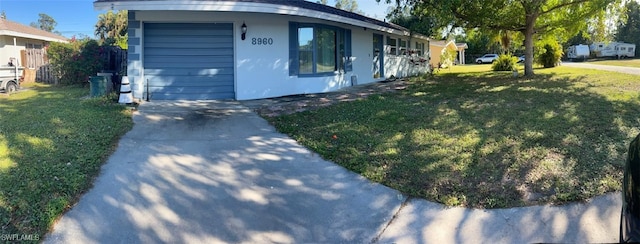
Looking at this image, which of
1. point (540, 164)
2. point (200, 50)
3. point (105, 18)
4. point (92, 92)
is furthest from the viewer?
point (105, 18)

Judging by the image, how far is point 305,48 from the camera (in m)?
11.8

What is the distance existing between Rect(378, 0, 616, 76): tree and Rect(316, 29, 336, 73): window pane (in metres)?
3.60

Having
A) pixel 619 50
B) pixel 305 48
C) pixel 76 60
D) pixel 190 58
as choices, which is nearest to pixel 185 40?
pixel 190 58

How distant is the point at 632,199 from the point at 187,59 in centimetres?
1024

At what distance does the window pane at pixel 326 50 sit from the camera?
40.3ft

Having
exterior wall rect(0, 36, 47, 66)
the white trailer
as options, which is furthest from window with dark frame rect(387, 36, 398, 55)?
the white trailer

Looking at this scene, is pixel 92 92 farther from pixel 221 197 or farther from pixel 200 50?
pixel 221 197

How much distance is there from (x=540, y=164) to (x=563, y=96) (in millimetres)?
5641

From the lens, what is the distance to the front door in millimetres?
16781

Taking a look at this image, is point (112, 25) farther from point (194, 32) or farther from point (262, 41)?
point (262, 41)

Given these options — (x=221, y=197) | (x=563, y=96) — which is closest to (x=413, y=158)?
(x=221, y=197)

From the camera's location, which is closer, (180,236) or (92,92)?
(180,236)

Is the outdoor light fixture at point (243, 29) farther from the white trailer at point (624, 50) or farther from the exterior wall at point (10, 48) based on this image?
the white trailer at point (624, 50)

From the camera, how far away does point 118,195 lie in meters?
4.22
